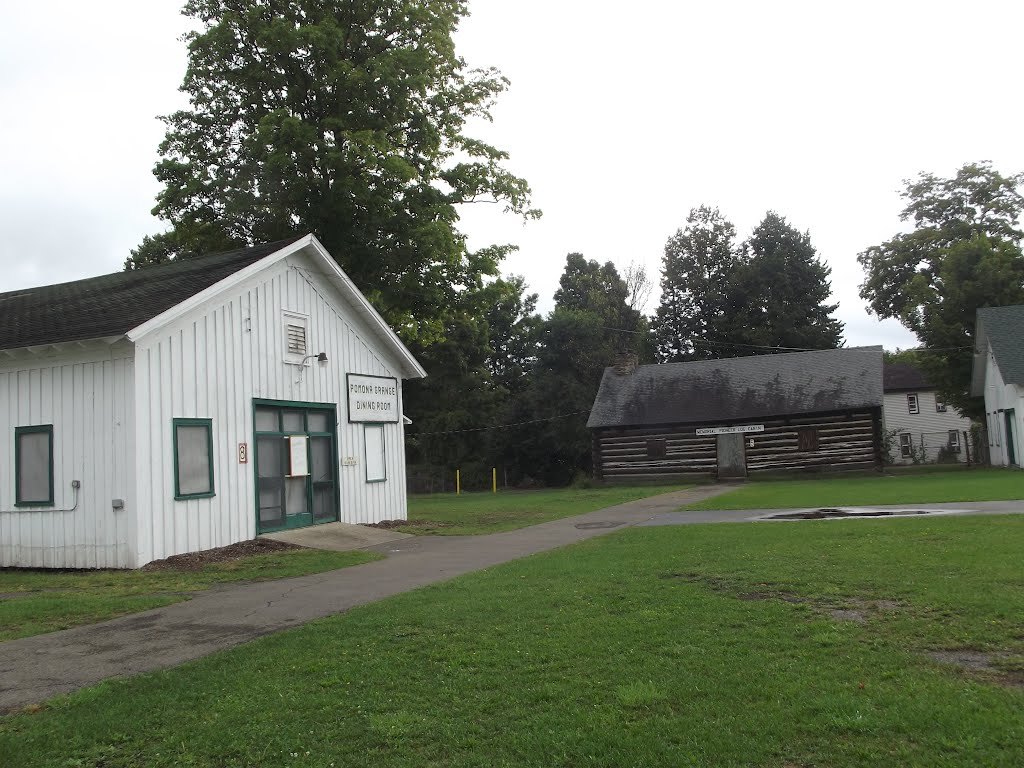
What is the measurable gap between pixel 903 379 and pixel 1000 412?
2206 cm

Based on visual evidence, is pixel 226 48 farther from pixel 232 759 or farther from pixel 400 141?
pixel 232 759

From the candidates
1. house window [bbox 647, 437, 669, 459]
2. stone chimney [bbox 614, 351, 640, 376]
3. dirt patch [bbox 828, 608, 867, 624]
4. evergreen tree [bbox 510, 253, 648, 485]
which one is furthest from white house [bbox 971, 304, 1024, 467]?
dirt patch [bbox 828, 608, 867, 624]

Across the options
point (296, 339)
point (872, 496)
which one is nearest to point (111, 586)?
point (296, 339)

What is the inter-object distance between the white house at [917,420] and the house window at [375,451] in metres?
42.0

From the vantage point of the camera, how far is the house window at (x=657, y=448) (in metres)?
42.1

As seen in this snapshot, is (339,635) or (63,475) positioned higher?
(63,475)

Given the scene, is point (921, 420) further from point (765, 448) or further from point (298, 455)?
point (298, 455)

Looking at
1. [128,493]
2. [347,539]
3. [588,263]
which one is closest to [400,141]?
[347,539]

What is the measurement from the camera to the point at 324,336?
1919 centimetres

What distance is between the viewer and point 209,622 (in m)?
8.89

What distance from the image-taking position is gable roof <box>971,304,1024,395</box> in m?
34.6

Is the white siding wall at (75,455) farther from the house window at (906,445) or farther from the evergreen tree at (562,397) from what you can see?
the house window at (906,445)

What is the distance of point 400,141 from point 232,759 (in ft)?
79.8

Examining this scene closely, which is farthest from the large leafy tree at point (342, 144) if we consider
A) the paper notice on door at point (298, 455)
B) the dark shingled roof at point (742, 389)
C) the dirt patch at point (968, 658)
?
the dirt patch at point (968, 658)
